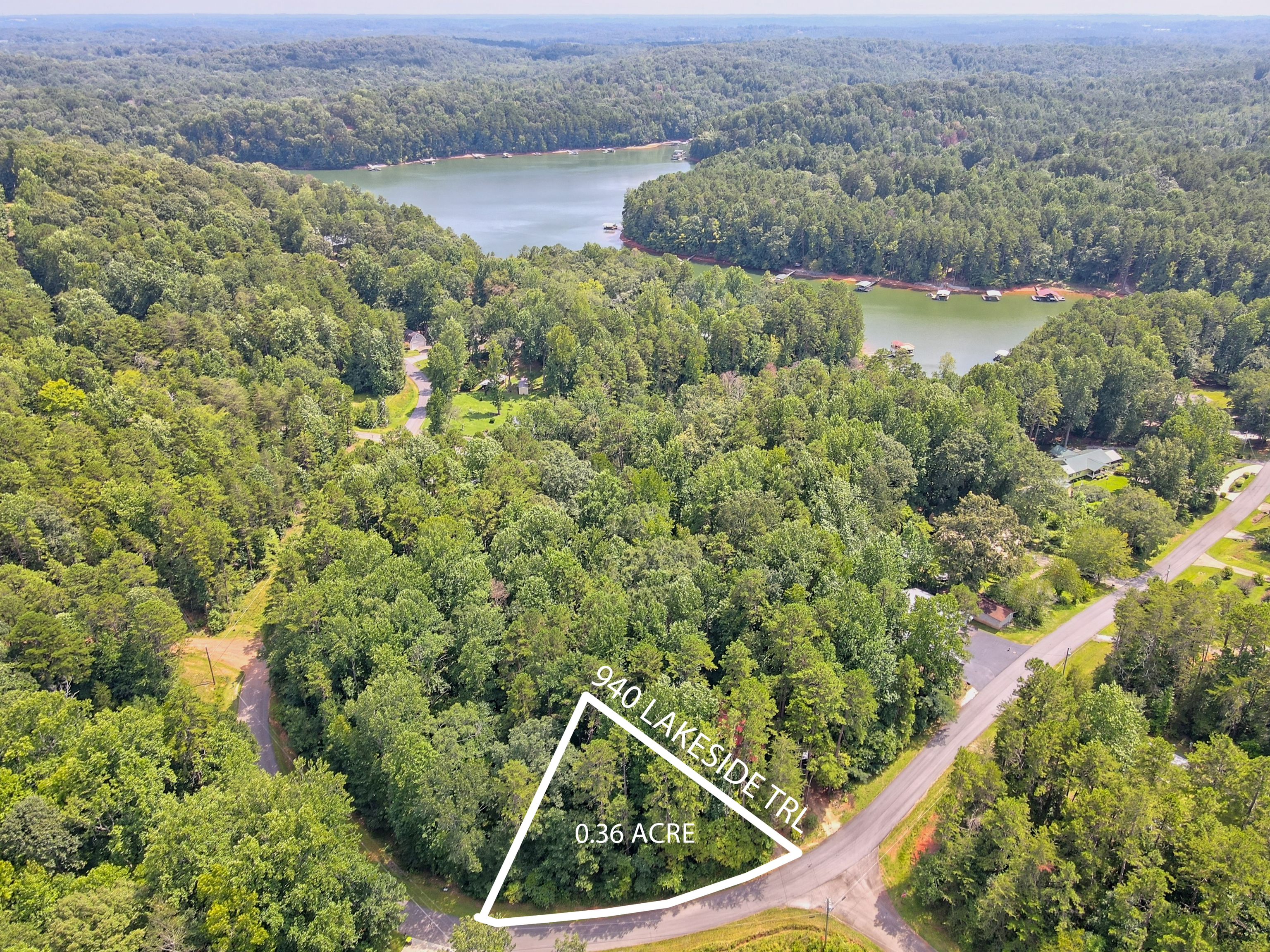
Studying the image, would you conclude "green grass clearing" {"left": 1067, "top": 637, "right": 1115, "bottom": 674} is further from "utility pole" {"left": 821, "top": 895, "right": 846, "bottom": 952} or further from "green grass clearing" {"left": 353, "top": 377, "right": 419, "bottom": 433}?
"green grass clearing" {"left": 353, "top": 377, "right": 419, "bottom": 433}

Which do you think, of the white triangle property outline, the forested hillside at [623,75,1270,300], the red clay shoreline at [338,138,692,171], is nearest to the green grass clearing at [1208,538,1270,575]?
the white triangle property outline

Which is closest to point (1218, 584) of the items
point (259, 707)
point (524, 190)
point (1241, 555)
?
point (1241, 555)

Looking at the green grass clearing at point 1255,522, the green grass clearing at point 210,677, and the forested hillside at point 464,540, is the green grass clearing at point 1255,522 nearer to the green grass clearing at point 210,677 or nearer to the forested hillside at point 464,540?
the forested hillside at point 464,540

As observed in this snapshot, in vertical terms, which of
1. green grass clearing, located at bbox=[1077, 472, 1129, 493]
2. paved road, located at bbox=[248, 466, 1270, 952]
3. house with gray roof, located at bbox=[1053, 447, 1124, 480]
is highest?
house with gray roof, located at bbox=[1053, 447, 1124, 480]

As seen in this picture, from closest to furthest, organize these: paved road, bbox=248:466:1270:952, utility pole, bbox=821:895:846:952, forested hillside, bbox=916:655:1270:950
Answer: forested hillside, bbox=916:655:1270:950
utility pole, bbox=821:895:846:952
paved road, bbox=248:466:1270:952

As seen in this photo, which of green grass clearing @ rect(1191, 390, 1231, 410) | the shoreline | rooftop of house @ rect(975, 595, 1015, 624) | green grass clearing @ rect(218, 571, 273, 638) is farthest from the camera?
the shoreline

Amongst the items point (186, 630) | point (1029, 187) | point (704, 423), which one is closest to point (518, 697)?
point (186, 630)

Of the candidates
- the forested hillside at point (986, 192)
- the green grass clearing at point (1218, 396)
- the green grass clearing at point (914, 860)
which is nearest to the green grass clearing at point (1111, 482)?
the green grass clearing at point (1218, 396)

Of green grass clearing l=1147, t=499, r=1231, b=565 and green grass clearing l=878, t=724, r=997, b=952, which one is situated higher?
green grass clearing l=1147, t=499, r=1231, b=565
